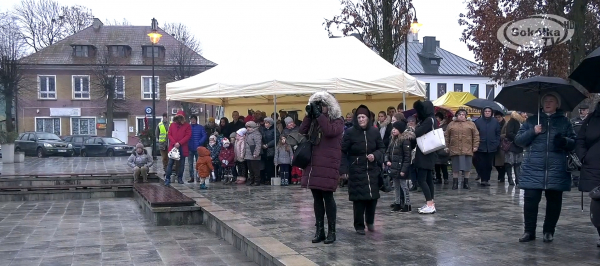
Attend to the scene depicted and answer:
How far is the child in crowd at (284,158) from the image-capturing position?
46.9 ft

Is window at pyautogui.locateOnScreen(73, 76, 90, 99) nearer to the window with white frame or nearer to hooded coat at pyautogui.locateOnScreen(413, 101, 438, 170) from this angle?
the window with white frame

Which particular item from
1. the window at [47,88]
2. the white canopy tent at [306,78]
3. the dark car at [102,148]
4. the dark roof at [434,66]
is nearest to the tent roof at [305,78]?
the white canopy tent at [306,78]

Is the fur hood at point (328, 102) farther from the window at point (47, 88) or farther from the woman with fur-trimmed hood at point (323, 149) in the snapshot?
the window at point (47, 88)

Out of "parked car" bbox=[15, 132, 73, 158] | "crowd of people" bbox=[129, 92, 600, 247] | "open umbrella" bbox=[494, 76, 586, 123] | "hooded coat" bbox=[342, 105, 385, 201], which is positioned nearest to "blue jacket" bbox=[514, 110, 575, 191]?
"crowd of people" bbox=[129, 92, 600, 247]

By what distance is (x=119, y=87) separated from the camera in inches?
2110

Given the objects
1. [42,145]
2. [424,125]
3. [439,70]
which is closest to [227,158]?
[424,125]

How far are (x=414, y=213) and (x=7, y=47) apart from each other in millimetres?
37838

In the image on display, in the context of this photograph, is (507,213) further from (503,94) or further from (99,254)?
(99,254)

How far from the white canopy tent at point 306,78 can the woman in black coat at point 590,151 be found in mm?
7361

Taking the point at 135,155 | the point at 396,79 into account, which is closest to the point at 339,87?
the point at 396,79

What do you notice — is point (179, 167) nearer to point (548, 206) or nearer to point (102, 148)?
point (548, 206)

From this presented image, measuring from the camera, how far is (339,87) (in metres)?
13.9

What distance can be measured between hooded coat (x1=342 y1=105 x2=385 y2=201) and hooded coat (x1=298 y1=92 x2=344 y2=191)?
0.47m

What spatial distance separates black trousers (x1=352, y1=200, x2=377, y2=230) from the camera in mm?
7852
